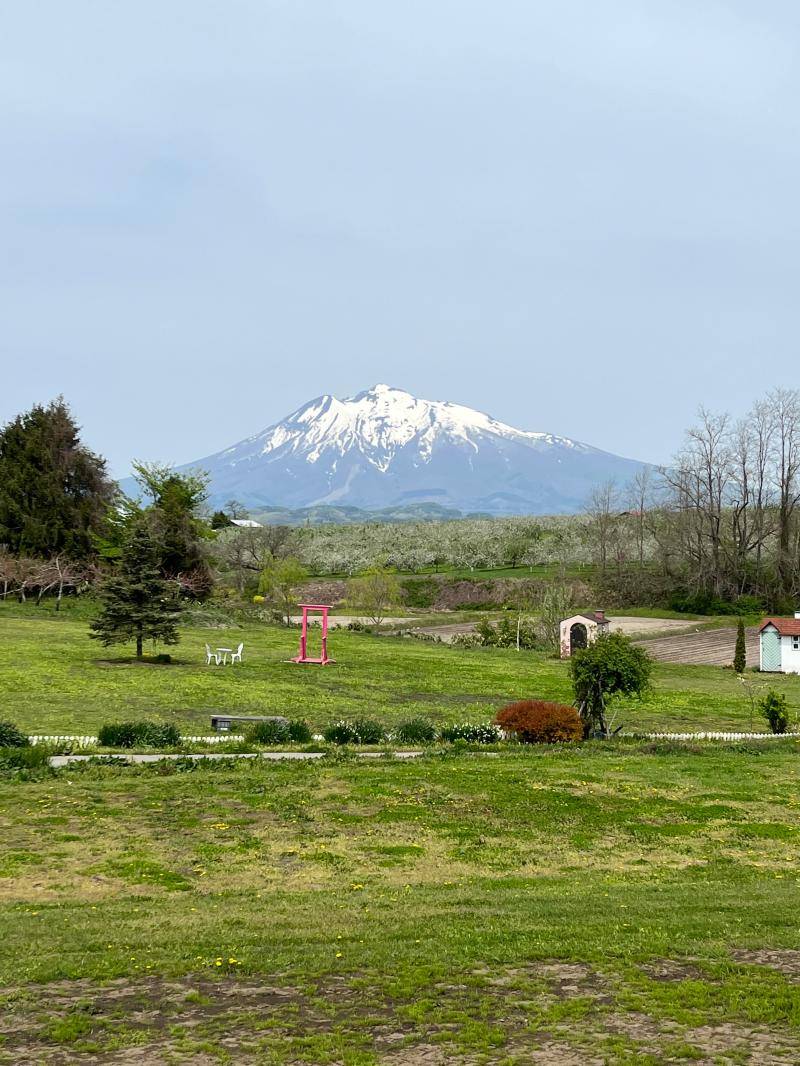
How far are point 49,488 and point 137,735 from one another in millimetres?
45861

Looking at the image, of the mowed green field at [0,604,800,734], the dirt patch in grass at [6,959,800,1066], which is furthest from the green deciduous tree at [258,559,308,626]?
Result: the dirt patch in grass at [6,959,800,1066]

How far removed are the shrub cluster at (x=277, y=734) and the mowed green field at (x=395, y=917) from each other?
10.8 feet

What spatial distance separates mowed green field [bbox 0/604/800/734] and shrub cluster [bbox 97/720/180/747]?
6.52 ft

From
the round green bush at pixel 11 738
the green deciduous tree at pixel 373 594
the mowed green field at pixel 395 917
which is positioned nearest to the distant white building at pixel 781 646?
the green deciduous tree at pixel 373 594

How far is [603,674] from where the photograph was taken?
2988cm

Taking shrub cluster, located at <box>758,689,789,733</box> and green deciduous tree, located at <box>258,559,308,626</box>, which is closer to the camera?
shrub cluster, located at <box>758,689,789,733</box>

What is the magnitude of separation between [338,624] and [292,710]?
40.7m

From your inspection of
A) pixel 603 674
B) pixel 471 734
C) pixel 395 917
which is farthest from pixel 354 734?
pixel 395 917

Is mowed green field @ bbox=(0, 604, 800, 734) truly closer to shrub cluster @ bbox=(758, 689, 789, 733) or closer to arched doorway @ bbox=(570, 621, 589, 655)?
shrub cluster @ bbox=(758, 689, 789, 733)

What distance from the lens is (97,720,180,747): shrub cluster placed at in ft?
80.5

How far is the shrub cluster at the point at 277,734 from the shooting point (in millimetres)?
25703

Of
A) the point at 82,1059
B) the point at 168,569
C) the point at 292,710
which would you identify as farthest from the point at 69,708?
the point at 168,569

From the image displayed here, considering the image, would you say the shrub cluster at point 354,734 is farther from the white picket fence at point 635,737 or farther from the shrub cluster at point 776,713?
the shrub cluster at point 776,713

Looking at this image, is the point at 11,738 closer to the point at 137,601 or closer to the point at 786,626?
the point at 137,601
